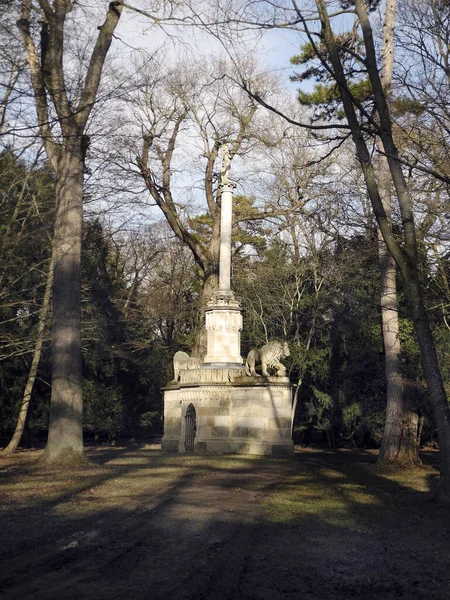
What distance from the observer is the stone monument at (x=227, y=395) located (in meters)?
20.1

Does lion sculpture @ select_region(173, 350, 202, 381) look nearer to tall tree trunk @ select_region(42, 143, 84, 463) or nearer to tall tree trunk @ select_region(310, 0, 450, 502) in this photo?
tall tree trunk @ select_region(42, 143, 84, 463)

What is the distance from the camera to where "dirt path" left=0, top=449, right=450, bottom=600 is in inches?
216

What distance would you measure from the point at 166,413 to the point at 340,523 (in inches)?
591

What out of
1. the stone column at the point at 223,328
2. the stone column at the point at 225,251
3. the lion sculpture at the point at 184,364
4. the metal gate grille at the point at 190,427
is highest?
the stone column at the point at 225,251

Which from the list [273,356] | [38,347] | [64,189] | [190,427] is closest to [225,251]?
[273,356]

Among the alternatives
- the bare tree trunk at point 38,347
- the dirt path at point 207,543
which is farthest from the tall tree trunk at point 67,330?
the bare tree trunk at point 38,347

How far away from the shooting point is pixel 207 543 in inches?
276

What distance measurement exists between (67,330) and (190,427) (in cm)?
832

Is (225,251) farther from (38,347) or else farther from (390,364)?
(38,347)

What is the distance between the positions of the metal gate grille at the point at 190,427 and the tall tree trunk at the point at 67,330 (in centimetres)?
741

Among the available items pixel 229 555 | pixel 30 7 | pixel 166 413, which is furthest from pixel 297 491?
pixel 166 413

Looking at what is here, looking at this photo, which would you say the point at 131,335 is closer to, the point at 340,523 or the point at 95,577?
the point at 340,523

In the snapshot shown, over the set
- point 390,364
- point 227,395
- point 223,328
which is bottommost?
point 227,395

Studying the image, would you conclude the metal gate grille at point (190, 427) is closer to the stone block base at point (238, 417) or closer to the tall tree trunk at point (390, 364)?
the stone block base at point (238, 417)
